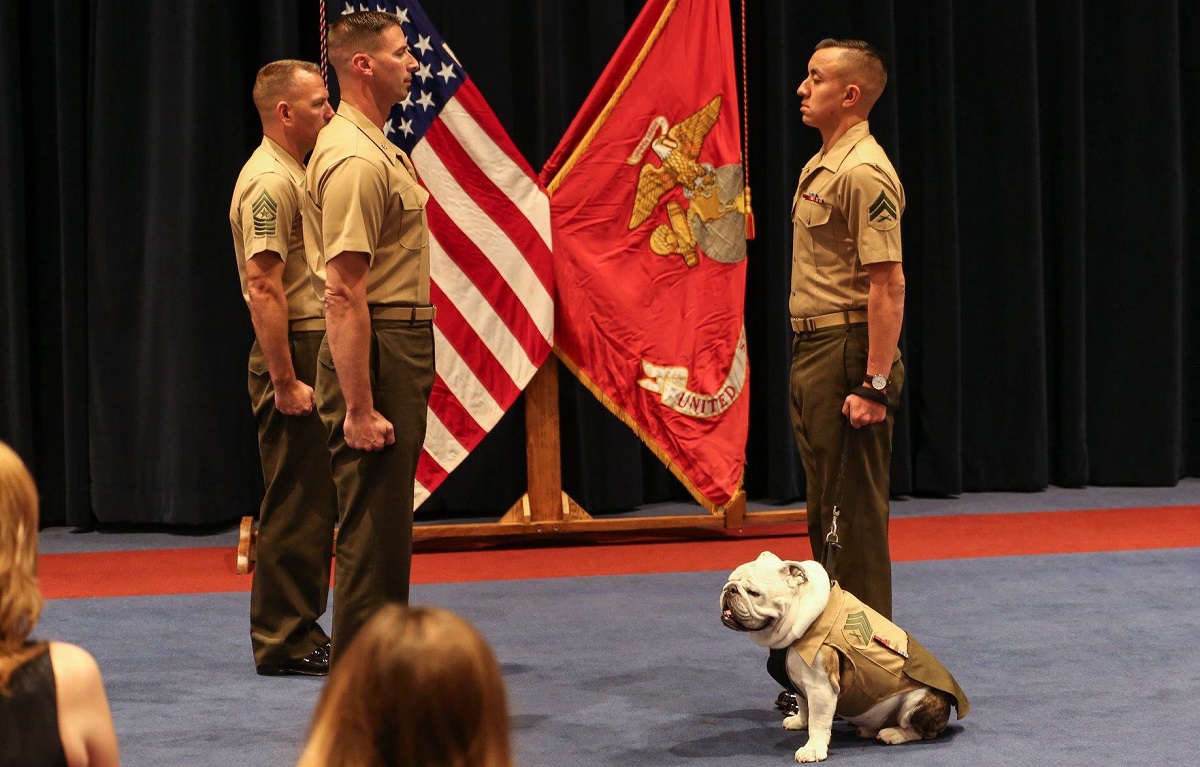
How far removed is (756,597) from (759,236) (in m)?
3.62

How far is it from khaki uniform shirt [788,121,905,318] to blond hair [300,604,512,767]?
90.2 inches

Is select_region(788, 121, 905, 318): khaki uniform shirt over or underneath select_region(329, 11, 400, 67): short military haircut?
underneath

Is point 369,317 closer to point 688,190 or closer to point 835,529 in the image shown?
point 835,529

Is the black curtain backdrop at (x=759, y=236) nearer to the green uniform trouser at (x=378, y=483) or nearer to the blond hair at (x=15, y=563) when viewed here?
the green uniform trouser at (x=378, y=483)

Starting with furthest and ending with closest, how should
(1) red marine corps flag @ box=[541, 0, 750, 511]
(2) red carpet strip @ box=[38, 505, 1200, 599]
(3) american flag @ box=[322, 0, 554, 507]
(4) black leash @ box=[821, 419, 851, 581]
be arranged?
(1) red marine corps flag @ box=[541, 0, 750, 511], (3) american flag @ box=[322, 0, 554, 507], (2) red carpet strip @ box=[38, 505, 1200, 599], (4) black leash @ box=[821, 419, 851, 581]

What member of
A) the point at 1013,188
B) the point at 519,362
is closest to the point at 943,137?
the point at 1013,188

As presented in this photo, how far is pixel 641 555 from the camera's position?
534cm

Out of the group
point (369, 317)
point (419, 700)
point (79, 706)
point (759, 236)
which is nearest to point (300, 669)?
point (369, 317)

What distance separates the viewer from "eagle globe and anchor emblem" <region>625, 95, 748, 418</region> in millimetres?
5395

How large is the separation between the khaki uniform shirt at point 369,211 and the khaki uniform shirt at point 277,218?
0.56 meters

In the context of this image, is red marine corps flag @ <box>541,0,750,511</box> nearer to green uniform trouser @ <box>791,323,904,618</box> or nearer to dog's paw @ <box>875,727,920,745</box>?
green uniform trouser @ <box>791,323,904,618</box>

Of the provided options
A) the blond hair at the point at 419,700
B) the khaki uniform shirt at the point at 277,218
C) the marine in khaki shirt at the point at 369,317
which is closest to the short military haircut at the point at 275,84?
the khaki uniform shirt at the point at 277,218

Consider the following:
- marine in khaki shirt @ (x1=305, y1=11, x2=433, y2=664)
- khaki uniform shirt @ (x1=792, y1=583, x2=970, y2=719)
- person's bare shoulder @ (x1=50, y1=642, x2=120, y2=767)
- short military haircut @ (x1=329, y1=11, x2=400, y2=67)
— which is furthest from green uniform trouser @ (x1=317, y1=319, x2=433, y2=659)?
person's bare shoulder @ (x1=50, y1=642, x2=120, y2=767)

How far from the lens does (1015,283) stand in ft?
21.6
